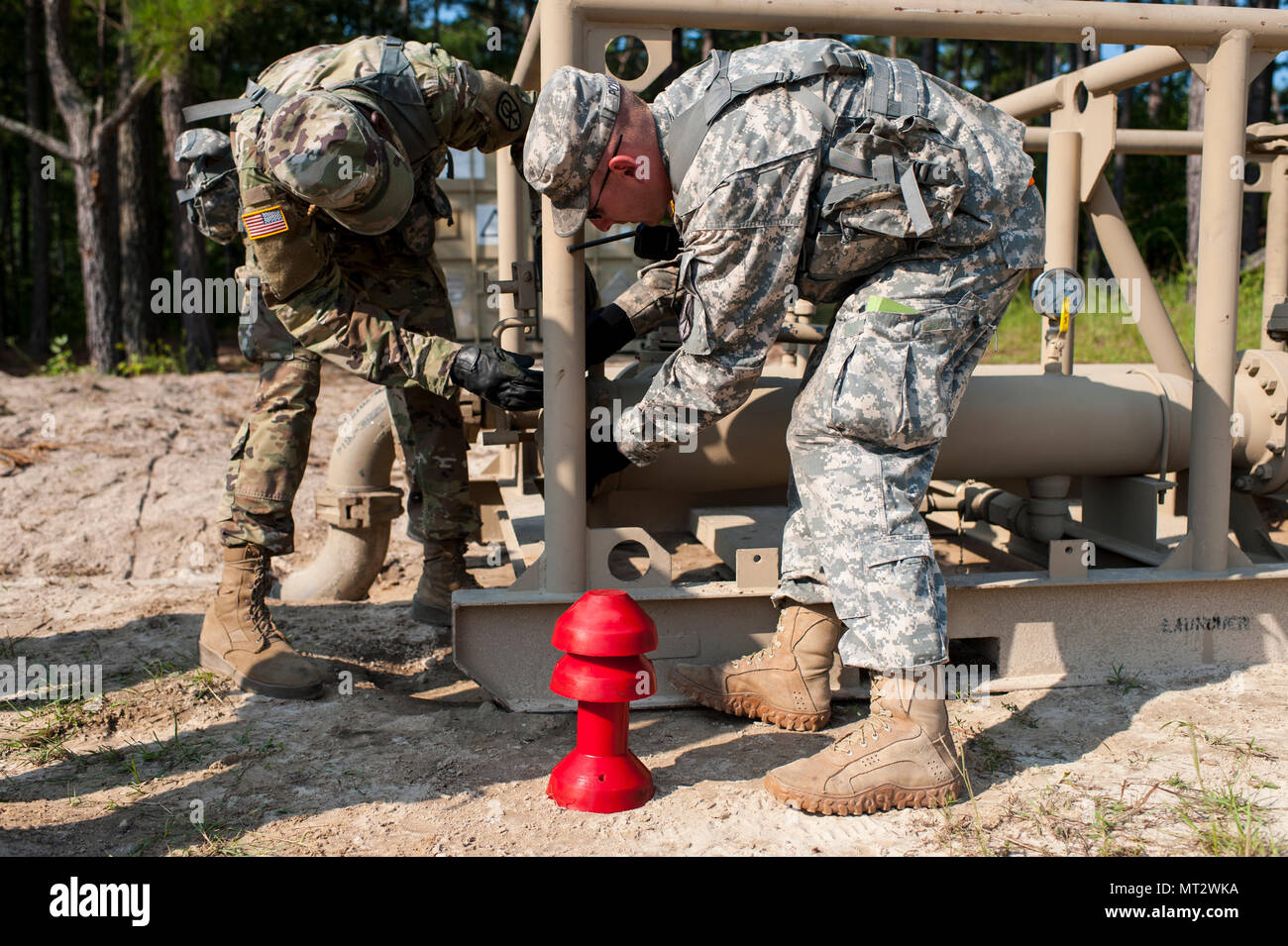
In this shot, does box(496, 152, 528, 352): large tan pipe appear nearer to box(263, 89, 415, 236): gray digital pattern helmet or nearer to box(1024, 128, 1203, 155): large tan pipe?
box(263, 89, 415, 236): gray digital pattern helmet

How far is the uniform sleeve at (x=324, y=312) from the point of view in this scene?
2.79 m

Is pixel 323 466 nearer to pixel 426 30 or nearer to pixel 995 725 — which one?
pixel 995 725

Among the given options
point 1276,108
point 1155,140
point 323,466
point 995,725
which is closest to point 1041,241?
point 995,725

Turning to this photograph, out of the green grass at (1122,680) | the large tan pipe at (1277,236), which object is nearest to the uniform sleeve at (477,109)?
the green grass at (1122,680)

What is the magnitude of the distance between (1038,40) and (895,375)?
1149mm

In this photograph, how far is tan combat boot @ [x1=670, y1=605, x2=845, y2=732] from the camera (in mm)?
2645

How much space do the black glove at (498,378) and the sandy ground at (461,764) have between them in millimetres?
583

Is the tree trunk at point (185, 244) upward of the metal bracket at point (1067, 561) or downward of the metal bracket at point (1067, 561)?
upward

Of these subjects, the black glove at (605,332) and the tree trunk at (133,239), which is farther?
the tree trunk at (133,239)

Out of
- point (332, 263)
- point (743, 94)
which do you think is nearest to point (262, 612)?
point (332, 263)

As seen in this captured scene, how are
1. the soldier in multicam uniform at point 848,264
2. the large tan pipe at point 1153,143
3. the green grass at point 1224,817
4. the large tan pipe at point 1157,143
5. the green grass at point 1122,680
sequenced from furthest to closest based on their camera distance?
the large tan pipe at point 1153,143
the large tan pipe at point 1157,143
the green grass at point 1122,680
the soldier in multicam uniform at point 848,264
the green grass at point 1224,817

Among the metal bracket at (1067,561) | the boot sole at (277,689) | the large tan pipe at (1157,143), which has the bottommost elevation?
the boot sole at (277,689)

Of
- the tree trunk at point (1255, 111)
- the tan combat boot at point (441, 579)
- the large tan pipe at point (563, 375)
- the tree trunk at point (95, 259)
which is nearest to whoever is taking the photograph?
the large tan pipe at point (563, 375)

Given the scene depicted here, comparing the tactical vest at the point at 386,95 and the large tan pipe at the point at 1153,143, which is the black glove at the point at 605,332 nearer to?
the tactical vest at the point at 386,95
